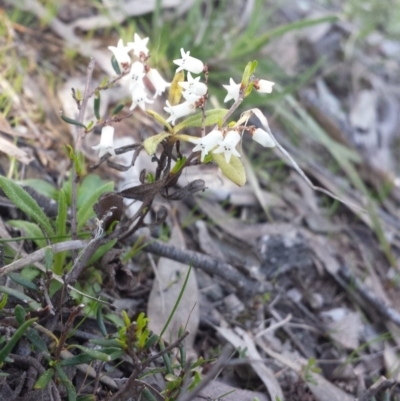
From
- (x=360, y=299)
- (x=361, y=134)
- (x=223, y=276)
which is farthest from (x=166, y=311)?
(x=361, y=134)

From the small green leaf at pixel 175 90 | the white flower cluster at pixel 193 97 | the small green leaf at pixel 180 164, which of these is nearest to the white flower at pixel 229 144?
the white flower cluster at pixel 193 97

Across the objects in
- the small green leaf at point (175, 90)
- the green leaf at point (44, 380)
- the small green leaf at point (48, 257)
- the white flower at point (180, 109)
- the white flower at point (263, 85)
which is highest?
the white flower at point (263, 85)

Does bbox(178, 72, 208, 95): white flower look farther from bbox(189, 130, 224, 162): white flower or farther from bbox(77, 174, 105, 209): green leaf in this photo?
bbox(77, 174, 105, 209): green leaf

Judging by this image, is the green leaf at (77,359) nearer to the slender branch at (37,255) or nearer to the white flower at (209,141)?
the slender branch at (37,255)

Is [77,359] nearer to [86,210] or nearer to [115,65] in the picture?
[86,210]

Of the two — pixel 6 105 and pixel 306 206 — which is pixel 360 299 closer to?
pixel 306 206

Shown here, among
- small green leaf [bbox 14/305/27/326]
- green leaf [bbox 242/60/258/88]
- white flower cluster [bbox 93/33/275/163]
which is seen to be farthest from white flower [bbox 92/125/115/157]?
small green leaf [bbox 14/305/27/326]
